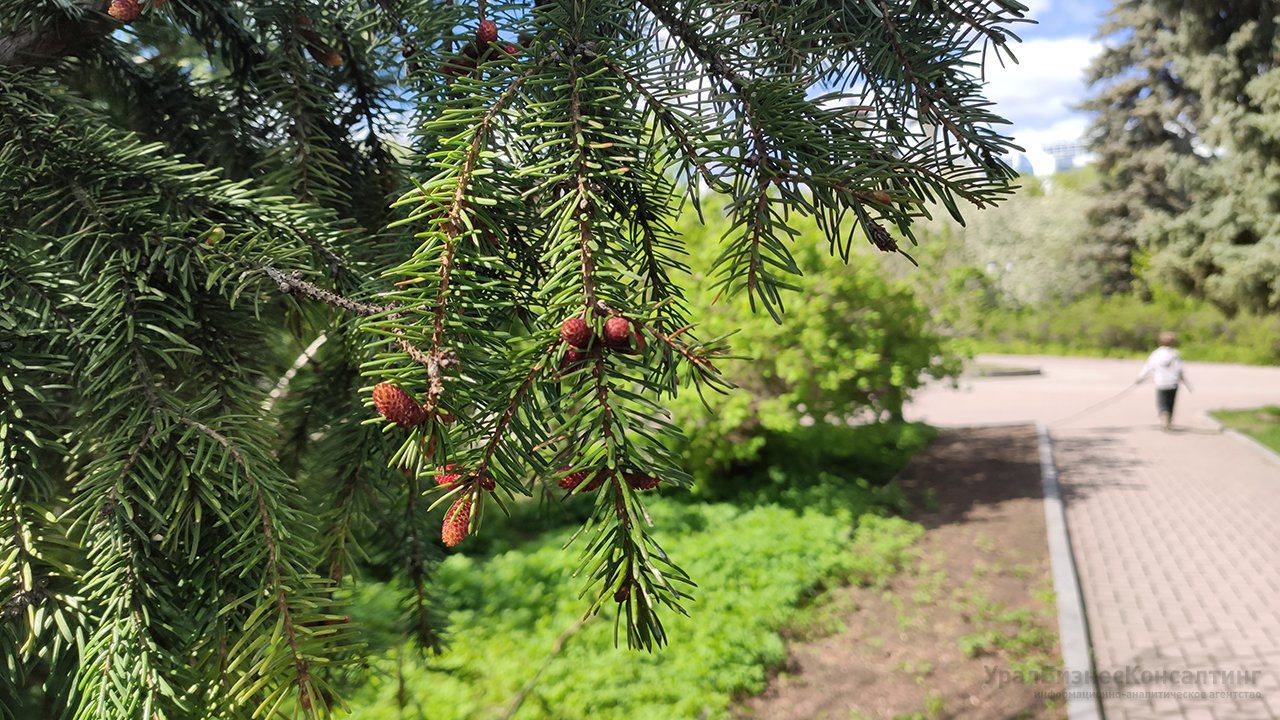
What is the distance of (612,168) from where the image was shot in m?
0.89

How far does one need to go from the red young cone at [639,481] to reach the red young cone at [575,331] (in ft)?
0.44

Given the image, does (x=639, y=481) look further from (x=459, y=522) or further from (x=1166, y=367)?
(x=1166, y=367)

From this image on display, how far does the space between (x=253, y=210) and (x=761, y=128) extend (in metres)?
0.78

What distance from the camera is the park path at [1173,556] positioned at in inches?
184

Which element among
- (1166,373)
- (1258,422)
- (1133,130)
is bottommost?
(1258,422)

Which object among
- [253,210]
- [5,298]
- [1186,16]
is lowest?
[5,298]

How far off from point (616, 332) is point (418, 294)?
0.24 metres

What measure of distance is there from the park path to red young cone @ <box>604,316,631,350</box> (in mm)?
5004

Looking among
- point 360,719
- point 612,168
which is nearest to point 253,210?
point 612,168

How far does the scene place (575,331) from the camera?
71 centimetres

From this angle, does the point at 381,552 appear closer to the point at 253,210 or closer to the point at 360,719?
the point at 253,210

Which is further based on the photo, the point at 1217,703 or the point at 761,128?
the point at 1217,703

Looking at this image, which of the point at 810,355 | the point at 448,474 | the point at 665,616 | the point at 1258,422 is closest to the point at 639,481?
the point at 448,474

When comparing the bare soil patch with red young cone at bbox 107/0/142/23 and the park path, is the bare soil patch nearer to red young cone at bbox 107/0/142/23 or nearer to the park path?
the park path
